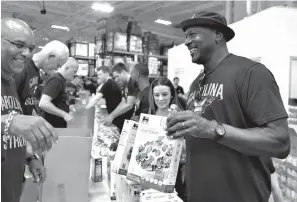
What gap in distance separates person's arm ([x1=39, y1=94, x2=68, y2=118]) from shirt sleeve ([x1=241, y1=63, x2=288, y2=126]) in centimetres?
240

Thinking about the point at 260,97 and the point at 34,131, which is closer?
the point at 34,131

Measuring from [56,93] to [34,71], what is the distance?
0.68m

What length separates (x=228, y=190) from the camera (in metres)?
1.24

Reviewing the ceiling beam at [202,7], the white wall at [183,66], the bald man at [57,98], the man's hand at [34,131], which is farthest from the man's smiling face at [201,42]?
the ceiling beam at [202,7]

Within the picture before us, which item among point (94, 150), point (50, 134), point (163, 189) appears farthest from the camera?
point (94, 150)

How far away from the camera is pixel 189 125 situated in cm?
104

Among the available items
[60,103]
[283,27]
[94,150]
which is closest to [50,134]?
[94,150]

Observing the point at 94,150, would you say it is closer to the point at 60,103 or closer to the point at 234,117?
the point at 60,103

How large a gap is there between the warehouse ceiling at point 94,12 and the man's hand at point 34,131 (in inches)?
327

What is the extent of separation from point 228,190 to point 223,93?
41 cm

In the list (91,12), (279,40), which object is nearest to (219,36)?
(279,40)

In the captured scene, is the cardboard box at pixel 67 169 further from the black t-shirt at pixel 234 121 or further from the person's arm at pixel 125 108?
the person's arm at pixel 125 108

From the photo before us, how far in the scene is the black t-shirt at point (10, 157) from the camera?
3.98ft

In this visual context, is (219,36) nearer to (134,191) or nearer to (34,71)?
(134,191)
